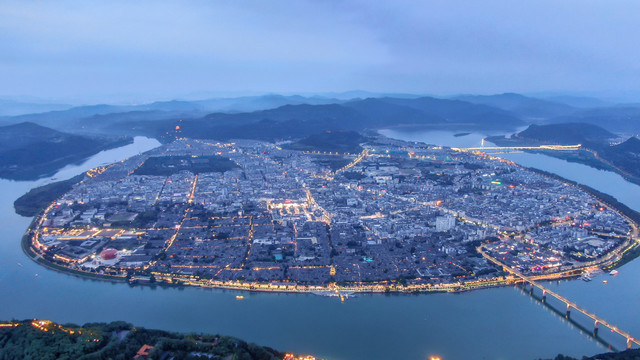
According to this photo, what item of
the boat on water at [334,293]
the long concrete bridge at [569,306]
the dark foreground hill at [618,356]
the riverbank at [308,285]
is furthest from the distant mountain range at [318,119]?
the dark foreground hill at [618,356]

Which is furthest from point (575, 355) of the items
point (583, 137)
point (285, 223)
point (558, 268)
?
point (583, 137)

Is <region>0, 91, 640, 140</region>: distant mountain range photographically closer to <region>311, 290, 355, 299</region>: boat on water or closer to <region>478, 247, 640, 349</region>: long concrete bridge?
<region>311, 290, 355, 299</region>: boat on water

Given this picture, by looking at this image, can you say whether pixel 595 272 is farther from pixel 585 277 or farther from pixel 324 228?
pixel 324 228

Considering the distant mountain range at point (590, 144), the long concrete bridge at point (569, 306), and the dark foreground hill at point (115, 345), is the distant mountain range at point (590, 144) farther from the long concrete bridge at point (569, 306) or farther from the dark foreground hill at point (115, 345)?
the dark foreground hill at point (115, 345)

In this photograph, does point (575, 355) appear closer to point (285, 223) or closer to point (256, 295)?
point (256, 295)

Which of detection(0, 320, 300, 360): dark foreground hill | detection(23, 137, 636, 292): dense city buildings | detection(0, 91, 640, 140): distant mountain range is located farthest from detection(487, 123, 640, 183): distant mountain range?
detection(0, 320, 300, 360): dark foreground hill

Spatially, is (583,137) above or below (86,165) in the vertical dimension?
above
